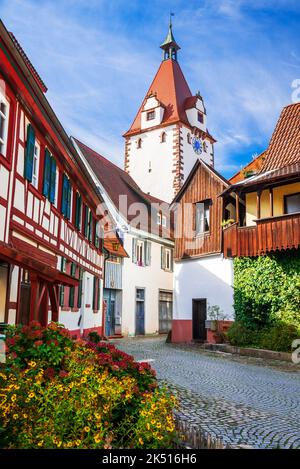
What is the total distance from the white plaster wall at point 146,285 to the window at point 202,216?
5.52m

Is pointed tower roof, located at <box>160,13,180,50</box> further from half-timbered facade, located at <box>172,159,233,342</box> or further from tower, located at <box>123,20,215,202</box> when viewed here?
half-timbered facade, located at <box>172,159,233,342</box>

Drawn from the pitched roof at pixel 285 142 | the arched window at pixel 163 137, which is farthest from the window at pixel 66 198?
the arched window at pixel 163 137

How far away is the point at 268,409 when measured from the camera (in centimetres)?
752

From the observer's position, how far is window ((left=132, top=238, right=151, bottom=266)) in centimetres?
2705

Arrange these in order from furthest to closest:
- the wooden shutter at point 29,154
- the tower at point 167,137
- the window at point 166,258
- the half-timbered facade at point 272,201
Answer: the tower at point 167,137, the window at point 166,258, the half-timbered facade at point 272,201, the wooden shutter at point 29,154

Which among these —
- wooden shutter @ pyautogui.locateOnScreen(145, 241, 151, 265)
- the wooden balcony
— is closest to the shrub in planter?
the wooden balcony

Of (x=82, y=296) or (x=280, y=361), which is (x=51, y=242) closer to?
(x=82, y=296)

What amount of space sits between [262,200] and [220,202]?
8.47ft

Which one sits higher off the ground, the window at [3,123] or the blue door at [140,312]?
the window at [3,123]

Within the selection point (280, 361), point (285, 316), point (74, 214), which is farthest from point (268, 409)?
point (74, 214)

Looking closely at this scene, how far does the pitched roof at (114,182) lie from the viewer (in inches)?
1097

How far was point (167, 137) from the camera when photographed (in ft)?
130

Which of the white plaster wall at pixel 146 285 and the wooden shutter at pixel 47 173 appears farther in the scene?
the white plaster wall at pixel 146 285

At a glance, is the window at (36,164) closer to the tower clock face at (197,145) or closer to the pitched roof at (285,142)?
the pitched roof at (285,142)
